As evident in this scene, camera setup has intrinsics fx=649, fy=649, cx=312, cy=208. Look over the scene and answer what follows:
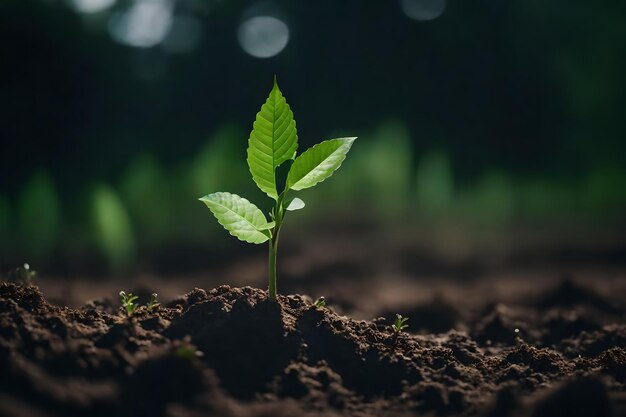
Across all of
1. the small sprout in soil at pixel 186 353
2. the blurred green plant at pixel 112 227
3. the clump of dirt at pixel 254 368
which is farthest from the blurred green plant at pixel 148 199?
the small sprout in soil at pixel 186 353

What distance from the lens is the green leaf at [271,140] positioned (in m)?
2.28

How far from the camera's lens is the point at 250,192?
16.4ft

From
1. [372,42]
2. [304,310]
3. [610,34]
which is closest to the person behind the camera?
[304,310]

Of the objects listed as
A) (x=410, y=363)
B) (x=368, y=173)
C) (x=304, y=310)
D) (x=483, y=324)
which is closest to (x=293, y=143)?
(x=304, y=310)

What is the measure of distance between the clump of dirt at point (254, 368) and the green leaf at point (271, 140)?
483 millimetres

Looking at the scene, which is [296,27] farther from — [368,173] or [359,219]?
[359,219]

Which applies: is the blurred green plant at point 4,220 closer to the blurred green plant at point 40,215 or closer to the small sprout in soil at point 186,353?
the blurred green plant at point 40,215

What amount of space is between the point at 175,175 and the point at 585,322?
3.55 metres

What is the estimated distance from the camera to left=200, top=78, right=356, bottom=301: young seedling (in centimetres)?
229

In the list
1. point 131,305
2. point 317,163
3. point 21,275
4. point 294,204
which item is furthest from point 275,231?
point 21,275

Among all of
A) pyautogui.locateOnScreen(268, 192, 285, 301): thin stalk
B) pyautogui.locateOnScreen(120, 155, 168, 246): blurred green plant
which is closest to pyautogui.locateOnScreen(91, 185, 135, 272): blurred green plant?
pyautogui.locateOnScreen(120, 155, 168, 246): blurred green plant

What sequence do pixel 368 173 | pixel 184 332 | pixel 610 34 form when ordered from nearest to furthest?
pixel 184 332 → pixel 368 173 → pixel 610 34

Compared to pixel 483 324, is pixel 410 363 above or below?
below

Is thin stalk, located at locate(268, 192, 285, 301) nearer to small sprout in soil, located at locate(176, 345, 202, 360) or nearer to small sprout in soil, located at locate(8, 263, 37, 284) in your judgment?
small sprout in soil, located at locate(176, 345, 202, 360)
